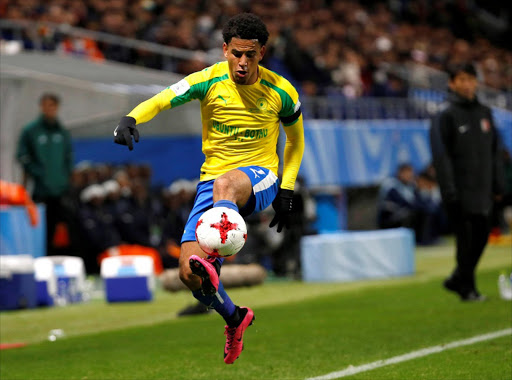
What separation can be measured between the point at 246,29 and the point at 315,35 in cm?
1820

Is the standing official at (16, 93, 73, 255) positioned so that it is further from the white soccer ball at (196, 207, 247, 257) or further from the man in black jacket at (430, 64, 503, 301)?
the white soccer ball at (196, 207, 247, 257)

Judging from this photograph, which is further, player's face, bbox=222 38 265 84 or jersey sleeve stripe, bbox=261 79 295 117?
jersey sleeve stripe, bbox=261 79 295 117

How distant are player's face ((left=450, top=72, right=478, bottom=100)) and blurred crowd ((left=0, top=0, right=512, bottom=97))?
855 cm

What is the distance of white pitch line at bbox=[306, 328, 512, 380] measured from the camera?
704 cm

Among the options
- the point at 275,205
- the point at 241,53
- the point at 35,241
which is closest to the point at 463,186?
the point at 275,205

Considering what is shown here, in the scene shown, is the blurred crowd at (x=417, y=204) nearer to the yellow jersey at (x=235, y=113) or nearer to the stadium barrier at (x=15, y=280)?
the stadium barrier at (x=15, y=280)

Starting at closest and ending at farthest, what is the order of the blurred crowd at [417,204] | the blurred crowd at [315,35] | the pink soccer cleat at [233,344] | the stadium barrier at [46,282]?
the pink soccer cleat at [233,344] < the stadium barrier at [46,282] < the blurred crowd at [315,35] < the blurred crowd at [417,204]

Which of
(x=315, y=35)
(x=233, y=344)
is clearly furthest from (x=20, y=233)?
(x=315, y=35)

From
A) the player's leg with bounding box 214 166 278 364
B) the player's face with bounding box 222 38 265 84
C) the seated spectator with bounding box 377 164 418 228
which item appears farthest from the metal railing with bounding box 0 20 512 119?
the player's leg with bounding box 214 166 278 364

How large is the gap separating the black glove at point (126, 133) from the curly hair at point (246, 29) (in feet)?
3.11

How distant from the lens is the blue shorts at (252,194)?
670 cm

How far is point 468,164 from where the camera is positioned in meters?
10.9

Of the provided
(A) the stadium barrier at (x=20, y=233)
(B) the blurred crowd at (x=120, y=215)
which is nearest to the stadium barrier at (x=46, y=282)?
(A) the stadium barrier at (x=20, y=233)

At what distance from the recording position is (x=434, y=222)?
68.5ft
